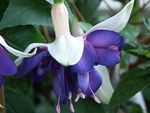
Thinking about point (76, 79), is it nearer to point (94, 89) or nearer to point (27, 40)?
point (94, 89)

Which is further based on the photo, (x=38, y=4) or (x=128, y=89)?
(x=128, y=89)

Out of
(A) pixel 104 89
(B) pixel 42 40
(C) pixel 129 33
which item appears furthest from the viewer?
(C) pixel 129 33

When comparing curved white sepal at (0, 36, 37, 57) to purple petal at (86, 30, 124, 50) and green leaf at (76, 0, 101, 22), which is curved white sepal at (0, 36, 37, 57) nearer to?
purple petal at (86, 30, 124, 50)

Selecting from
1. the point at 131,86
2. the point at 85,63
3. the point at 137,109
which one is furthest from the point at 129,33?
the point at 85,63

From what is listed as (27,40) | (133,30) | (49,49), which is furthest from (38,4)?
(133,30)

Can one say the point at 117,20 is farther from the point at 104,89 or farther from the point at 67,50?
the point at 104,89

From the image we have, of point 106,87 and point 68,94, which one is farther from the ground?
point 68,94
